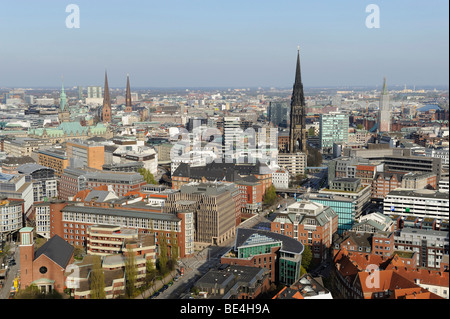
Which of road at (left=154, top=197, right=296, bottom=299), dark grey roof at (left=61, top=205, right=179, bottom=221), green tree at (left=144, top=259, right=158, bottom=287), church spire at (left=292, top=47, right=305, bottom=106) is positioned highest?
church spire at (left=292, top=47, right=305, bottom=106)

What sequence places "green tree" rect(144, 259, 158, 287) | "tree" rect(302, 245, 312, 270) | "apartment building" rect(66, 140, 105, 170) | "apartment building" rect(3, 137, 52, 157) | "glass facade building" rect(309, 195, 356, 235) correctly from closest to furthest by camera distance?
"green tree" rect(144, 259, 158, 287), "tree" rect(302, 245, 312, 270), "glass facade building" rect(309, 195, 356, 235), "apartment building" rect(66, 140, 105, 170), "apartment building" rect(3, 137, 52, 157)

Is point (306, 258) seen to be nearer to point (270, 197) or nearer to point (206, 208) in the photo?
point (206, 208)

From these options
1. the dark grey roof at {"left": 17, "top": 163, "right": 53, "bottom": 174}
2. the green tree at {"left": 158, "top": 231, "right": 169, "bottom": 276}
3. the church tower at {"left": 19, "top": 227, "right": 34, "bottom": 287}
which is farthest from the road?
the dark grey roof at {"left": 17, "top": 163, "right": 53, "bottom": 174}

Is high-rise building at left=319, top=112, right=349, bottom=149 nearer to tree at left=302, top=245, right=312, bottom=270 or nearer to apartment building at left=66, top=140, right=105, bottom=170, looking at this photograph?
apartment building at left=66, top=140, right=105, bottom=170

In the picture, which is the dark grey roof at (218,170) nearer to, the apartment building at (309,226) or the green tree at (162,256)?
the apartment building at (309,226)

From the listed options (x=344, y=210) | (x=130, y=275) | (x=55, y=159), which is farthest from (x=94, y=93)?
(x=130, y=275)

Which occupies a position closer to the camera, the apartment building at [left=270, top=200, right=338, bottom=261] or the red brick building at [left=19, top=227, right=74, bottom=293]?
the red brick building at [left=19, top=227, right=74, bottom=293]

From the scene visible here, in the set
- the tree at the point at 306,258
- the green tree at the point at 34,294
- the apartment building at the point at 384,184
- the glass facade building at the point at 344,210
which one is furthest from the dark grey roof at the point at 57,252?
A: the apartment building at the point at 384,184
